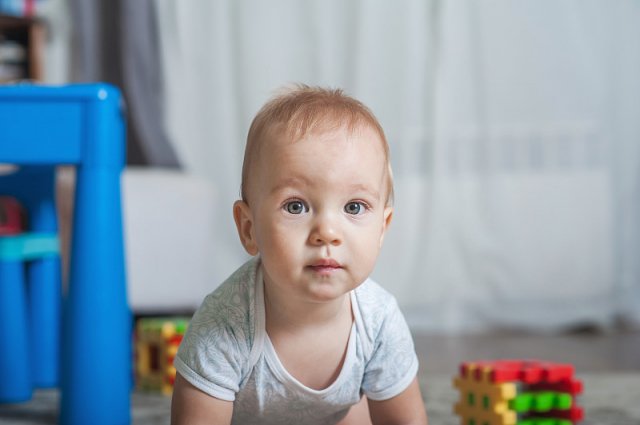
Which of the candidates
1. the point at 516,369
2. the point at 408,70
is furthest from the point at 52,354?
the point at 408,70

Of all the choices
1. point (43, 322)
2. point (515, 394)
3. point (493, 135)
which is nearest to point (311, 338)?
point (515, 394)

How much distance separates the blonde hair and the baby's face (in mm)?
12

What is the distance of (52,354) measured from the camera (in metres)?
1.59

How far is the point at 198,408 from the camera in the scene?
90cm

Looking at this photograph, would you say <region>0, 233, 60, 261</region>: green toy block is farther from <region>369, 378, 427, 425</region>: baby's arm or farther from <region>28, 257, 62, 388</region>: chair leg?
<region>369, 378, 427, 425</region>: baby's arm

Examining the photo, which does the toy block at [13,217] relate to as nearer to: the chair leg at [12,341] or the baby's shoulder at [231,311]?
the chair leg at [12,341]

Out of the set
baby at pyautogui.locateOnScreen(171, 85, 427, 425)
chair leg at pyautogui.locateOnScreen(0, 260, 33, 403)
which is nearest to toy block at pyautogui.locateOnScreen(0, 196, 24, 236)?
chair leg at pyautogui.locateOnScreen(0, 260, 33, 403)

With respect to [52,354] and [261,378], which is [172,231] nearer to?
[52,354]

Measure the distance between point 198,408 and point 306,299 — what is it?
0.58 feet

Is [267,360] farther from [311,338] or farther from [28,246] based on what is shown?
[28,246]

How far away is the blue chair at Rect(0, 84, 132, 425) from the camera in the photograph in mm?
1189

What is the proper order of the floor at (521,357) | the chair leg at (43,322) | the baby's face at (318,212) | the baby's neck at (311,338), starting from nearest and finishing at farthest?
the baby's face at (318,212), the baby's neck at (311,338), the floor at (521,357), the chair leg at (43,322)

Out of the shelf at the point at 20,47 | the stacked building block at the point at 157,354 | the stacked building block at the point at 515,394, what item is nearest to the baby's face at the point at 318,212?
the stacked building block at the point at 515,394

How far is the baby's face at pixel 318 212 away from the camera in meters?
0.83
